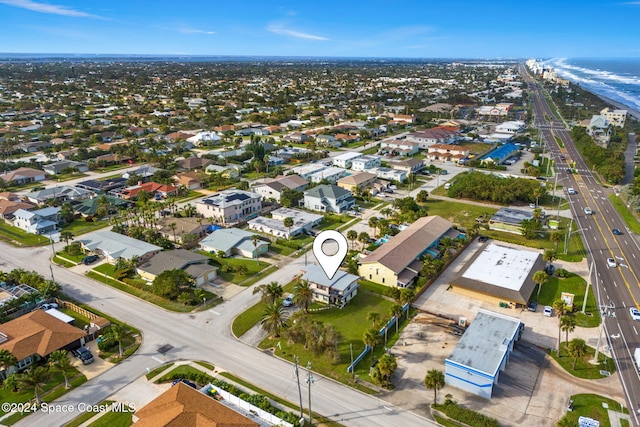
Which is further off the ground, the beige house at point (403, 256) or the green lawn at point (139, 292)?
the beige house at point (403, 256)

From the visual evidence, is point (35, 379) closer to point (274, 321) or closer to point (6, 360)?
point (6, 360)

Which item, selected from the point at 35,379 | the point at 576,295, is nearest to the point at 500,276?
the point at 576,295

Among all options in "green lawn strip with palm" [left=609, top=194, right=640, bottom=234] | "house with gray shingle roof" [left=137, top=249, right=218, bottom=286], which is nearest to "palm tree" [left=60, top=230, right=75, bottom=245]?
"house with gray shingle roof" [left=137, top=249, right=218, bottom=286]

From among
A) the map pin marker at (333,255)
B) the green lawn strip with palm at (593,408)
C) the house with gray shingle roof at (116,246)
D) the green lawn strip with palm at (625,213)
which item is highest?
the map pin marker at (333,255)

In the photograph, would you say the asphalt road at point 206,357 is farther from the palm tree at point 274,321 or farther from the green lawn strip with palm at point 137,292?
the palm tree at point 274,321

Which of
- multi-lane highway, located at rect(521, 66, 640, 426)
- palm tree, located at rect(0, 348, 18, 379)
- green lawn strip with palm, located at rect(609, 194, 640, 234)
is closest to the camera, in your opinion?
palm tree, located at rect(0, 348, 18, 379)

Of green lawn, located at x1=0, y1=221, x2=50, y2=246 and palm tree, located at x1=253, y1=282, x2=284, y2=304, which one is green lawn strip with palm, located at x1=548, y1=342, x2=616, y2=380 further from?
green lawn, located at x1=0, y1=221, x2=50, y2=246

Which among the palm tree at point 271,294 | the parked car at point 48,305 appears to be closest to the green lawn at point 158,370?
the palm tree at point 271,294

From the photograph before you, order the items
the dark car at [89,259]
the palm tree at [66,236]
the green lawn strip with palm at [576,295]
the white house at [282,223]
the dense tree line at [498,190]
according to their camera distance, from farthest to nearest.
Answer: the dense tree line at [498,190] < the white house at [282,223] < the palm tree at [66,236] < the dark car at [89,259] < the green lawn strip with palm at [576,295]

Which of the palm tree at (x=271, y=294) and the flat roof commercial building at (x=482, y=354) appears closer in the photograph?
the flat roof commercial building at (x=482, y=354)
